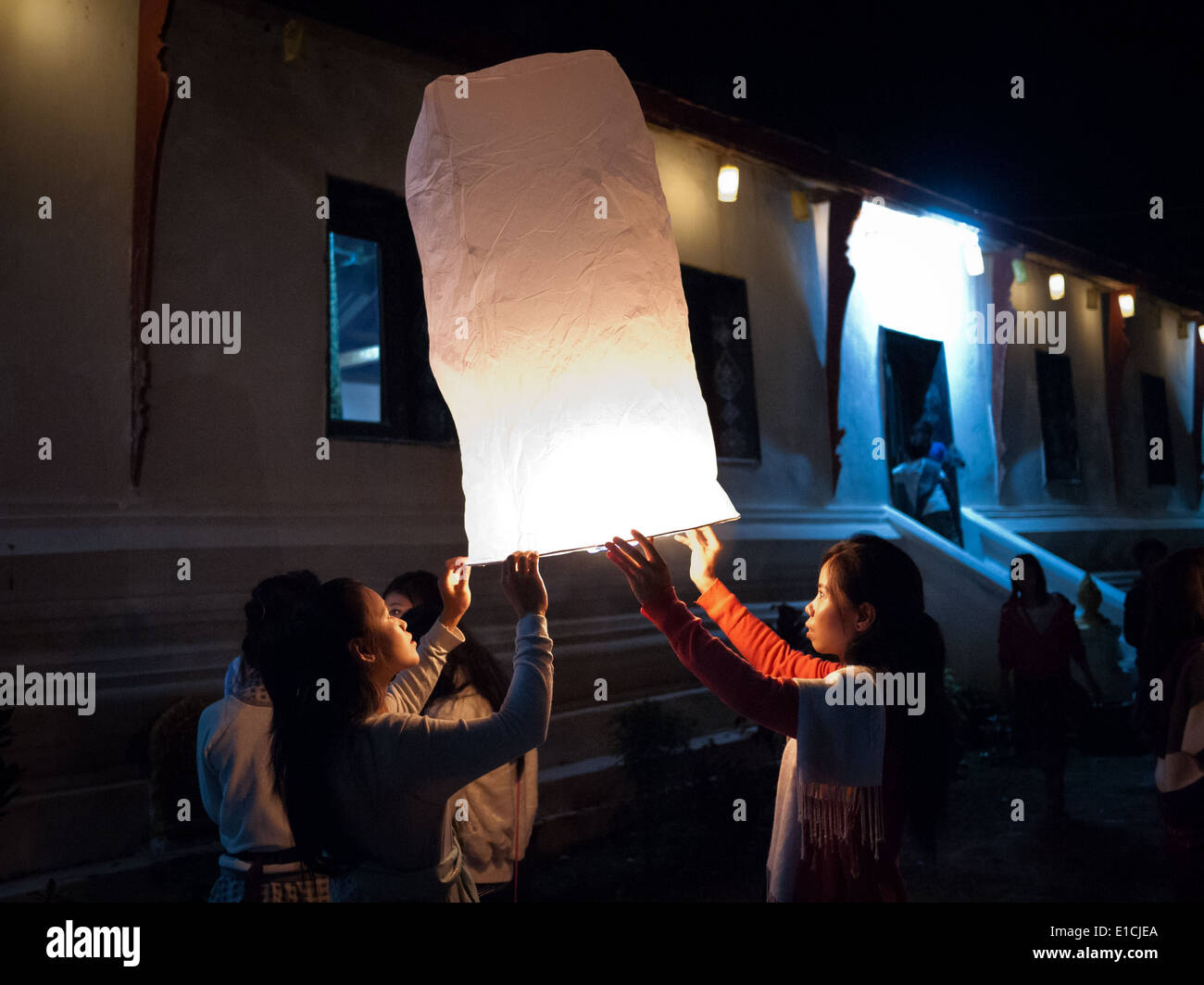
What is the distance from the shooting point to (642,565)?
1.98 metres

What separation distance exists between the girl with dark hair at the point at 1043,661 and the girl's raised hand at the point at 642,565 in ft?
16.3

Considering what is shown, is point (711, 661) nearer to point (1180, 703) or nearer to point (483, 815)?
point (483, 815)

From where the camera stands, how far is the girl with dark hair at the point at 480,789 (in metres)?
2.84

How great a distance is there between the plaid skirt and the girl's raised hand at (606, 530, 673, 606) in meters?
1.27

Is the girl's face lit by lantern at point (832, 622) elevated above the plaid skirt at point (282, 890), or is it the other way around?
the girl's face lit by lantern at point (832, 622)

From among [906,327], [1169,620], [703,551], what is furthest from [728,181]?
[703,551]

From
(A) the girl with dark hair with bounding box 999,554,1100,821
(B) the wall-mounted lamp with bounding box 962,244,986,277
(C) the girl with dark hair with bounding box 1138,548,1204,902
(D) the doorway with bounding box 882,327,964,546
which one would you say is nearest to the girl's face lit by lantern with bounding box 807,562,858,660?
(C) the girl with dark hair with bounding box 1138,548,1204,902

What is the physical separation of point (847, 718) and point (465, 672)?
1.28 metres

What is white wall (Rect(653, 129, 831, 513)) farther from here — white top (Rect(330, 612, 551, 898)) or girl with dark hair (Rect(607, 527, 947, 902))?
white top (Rect(330, 612, 551, 898))

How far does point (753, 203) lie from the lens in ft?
26.6

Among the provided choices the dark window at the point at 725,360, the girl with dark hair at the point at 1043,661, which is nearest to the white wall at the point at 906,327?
the dark window at the point at 725,360

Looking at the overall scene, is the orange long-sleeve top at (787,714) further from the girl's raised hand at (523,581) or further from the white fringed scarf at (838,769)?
the girl's raised hand at (523,581)

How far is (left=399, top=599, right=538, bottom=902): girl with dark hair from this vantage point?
2.84 meters
